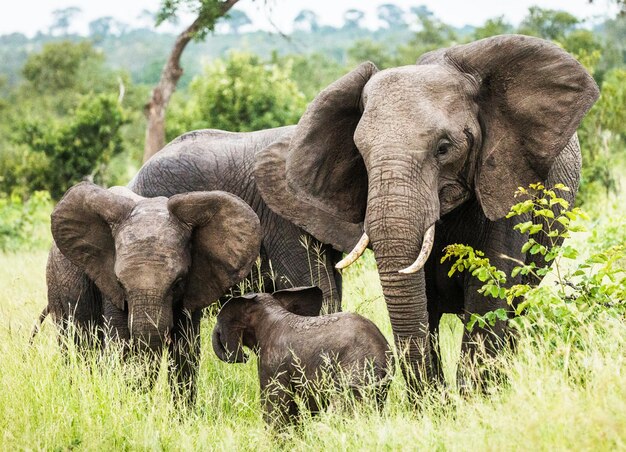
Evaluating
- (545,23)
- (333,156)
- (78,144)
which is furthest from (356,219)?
(545,23)

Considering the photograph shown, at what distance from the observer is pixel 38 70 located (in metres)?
40.5

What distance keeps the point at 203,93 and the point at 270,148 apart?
11.9m

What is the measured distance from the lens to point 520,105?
516 cm

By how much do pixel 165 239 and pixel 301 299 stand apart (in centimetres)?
81

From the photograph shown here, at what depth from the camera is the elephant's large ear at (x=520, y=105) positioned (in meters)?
5.11

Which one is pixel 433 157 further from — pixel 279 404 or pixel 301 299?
pixel 279 404

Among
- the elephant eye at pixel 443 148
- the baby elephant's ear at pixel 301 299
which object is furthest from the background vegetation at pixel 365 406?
the elephant eye at pixel 443 148

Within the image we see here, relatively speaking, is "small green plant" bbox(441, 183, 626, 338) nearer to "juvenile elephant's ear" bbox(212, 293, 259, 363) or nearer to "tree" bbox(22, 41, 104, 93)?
"juvenile elephant's ear" bbox(212, 293, 259, 363)

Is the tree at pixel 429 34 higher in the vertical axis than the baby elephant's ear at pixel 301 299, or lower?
lower

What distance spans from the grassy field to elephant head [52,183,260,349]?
1.40 ft

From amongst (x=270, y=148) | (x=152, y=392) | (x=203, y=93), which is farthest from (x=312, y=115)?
(x=203, y=93)

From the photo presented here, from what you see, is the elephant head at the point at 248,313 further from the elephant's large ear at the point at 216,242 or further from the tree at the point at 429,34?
the tree at the point at 429,34

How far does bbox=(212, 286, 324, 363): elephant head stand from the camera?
5.44 meters

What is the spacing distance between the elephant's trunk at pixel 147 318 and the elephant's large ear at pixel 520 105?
175 centimetres
